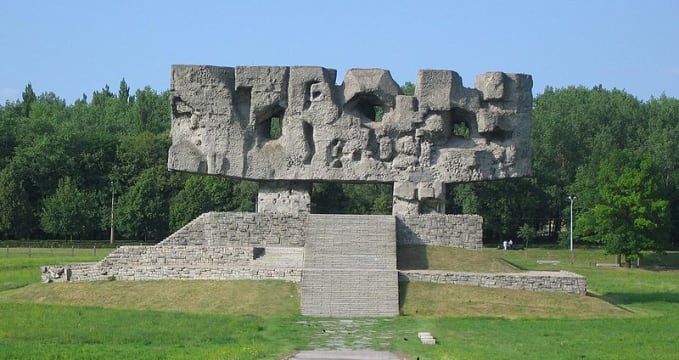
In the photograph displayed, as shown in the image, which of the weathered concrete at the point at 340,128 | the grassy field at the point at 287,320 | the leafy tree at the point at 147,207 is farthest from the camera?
the leafy tree at the point at 147,207

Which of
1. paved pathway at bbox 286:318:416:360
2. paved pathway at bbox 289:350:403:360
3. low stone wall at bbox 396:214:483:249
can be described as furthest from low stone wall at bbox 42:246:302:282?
paved pathway at bbox 289:350:403:360

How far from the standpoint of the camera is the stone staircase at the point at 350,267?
29266mm

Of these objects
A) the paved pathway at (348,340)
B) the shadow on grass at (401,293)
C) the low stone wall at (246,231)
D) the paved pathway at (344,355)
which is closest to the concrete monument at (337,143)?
the low stone wall at (246,231)

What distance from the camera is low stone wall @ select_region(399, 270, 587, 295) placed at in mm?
31172

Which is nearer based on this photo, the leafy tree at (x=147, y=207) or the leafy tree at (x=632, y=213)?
the leafy tree at (x=632, y=213)

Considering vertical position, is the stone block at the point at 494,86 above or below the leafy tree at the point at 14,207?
above

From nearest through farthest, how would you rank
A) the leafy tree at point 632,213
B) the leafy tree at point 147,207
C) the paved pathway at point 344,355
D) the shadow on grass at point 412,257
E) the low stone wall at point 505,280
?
1. the paved pathway at point 344,355
2. the low stone wall at point 505,280
3. the shadow on grass at point 412,257
4. the leafy tree at point 632,213
5. the leafy tree at point 147,207

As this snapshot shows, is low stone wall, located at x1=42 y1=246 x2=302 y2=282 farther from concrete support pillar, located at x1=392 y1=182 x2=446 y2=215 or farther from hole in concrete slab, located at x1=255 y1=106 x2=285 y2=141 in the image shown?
hole in concrete slab, located at x1=255 y1=106 x2=285 y2=141

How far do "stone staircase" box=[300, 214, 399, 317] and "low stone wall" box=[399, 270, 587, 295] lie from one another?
79cm

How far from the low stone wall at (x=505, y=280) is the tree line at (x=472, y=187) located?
23577mm

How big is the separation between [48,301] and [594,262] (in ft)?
111

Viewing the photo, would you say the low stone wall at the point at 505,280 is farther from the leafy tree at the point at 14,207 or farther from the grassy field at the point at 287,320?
the leafy tree at the point at 14,207

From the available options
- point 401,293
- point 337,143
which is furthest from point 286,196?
point 401,293

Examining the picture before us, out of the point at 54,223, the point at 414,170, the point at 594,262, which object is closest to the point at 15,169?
the point at 54,223
